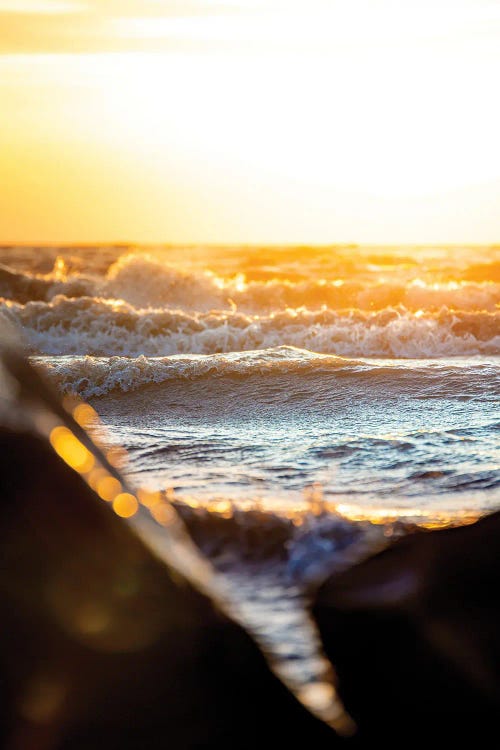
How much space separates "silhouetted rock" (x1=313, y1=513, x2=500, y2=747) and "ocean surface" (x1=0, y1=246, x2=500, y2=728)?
0.35 feet

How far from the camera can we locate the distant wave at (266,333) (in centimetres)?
1373

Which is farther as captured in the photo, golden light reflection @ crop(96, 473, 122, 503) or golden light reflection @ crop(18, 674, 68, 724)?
golden light reflection @ crop(96, 473, 122, 503)

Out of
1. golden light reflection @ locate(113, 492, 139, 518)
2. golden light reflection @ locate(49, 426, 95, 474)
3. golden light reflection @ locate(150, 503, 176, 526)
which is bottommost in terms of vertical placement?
golden light reflection @ locate(150, 503, 176, 526)

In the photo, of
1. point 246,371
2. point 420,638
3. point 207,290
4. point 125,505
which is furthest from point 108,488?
point 207,290

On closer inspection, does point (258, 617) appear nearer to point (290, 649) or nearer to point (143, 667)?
point (290, 649)

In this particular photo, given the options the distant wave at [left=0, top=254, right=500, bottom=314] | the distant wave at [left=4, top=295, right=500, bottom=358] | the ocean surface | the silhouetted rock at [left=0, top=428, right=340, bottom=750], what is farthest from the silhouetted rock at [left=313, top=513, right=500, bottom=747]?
the distant wave at [left=0, top=254, right=500, bottom=314]

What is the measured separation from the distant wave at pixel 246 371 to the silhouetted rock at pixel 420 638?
237 inches

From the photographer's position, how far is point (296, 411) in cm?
726

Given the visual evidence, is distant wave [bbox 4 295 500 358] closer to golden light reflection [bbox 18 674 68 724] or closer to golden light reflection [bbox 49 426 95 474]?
golden light reflection [bbox 49 426 95 474]

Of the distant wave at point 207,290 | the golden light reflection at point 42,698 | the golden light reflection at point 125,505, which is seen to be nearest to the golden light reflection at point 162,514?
the golden light reflection at point 125,505

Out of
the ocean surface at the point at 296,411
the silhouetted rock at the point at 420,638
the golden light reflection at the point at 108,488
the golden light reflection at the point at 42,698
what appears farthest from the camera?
the ocean surface at the point at 296,411

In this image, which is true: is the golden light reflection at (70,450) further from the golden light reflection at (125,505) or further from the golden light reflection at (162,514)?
the golden light reflection at (162,514)

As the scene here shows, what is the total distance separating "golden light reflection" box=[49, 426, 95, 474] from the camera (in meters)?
1.33

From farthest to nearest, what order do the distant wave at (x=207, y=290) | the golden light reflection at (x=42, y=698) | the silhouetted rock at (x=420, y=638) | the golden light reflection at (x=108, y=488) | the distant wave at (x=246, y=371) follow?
the distant wave at (x=207, y=290) → the distant wave at (x=246, y=371) → the silhouetted rock at (x=420, y=638) → the golden light reflection at (x=108, y=488) → the golden light reflection at (x=42, y=698)
